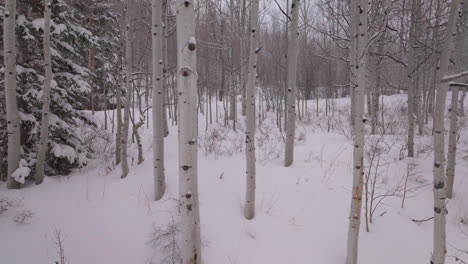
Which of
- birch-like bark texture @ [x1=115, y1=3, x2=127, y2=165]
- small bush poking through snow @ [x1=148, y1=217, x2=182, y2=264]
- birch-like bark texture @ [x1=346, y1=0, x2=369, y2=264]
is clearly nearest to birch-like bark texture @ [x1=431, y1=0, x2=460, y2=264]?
birch-like bark texture @ [x1=346, y1=0, x2=369, y2=264]

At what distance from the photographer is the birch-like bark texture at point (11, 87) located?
5.48 metres

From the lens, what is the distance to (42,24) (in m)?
6.40

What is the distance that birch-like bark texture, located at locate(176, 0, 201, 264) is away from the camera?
9.89ft

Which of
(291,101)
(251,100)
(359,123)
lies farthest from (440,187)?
A: (291,101)

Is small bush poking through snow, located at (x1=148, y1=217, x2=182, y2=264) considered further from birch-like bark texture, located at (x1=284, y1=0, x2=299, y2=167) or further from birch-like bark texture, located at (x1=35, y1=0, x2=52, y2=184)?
birch-like bark texture, located at (x1=35, y1=0, x2=52, y2=184)

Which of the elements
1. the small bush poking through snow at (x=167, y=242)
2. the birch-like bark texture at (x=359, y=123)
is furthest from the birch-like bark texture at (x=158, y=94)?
the birch-like bark texture at (x=359, y=123)

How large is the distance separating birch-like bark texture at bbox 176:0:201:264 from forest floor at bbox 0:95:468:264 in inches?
39.5

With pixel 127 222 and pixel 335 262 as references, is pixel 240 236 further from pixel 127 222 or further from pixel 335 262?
pixel 127 222

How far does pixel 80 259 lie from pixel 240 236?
2.41 meters

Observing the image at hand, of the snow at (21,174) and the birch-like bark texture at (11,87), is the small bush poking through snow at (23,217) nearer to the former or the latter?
the snow at (21,174)

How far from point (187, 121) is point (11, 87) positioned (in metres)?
4.73

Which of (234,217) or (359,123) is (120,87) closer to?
(234,217)

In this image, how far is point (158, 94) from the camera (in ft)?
17.0

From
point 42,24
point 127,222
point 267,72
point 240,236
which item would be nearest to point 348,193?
point 240,236
